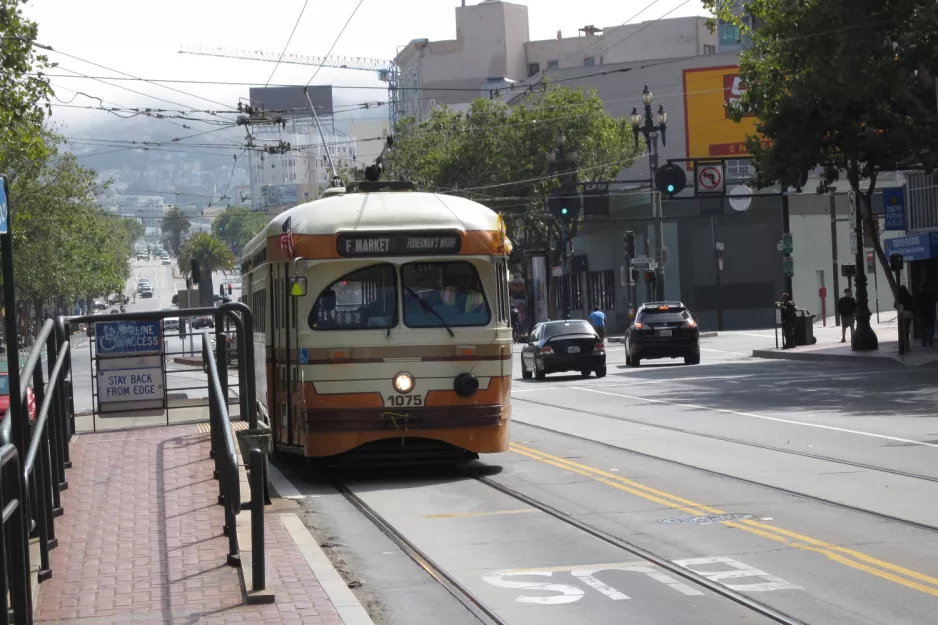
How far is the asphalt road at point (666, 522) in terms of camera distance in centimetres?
864

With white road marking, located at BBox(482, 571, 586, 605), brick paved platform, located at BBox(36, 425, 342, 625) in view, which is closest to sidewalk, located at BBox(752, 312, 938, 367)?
brick paved platform, located at BBox(36, 425, 342, 625)

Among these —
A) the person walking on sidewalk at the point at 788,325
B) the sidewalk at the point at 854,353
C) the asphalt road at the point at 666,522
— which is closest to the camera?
the asphalt road at the point at 666,522

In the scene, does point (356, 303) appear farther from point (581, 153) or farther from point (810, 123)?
point (581, 153)

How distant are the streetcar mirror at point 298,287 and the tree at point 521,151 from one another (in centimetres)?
5187

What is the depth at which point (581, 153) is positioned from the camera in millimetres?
68625

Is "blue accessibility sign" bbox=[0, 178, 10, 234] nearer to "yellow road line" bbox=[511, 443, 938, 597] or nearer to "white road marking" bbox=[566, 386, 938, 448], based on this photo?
"yellow road line" bbox=[511, 443, 938, 597]

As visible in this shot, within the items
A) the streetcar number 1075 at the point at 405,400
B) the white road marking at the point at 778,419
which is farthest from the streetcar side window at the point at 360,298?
the white road marking at the point at 778,419

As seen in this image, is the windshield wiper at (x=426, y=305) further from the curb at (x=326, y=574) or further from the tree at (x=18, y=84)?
the tree at (x=18, y=84)

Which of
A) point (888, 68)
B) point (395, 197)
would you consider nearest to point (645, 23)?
point (888, 68)

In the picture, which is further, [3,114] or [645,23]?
[645,23]

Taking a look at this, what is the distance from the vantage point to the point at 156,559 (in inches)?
388

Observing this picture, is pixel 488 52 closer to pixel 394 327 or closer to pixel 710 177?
pixel 710 177

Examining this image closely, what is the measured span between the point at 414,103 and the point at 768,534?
433ft

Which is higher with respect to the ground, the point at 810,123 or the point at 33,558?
the point at 810,123
